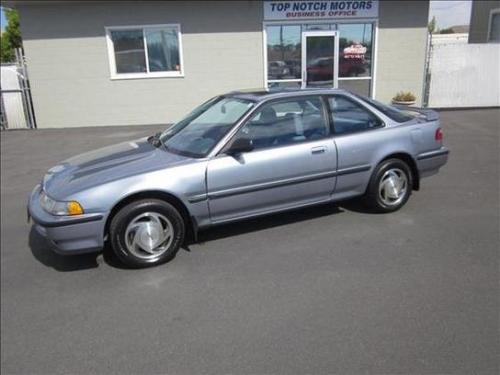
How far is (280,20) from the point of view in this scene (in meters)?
12.6

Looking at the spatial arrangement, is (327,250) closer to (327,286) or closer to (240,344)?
(327,286)

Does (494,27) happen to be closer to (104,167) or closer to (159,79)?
(159,79)

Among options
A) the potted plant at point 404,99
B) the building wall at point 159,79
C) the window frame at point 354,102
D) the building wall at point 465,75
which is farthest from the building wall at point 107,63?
the window frame at point 354,102

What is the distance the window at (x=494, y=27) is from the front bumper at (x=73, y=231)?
1961cm

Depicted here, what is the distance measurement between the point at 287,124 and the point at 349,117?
79 cm

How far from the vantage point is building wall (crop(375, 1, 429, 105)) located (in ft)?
42.2

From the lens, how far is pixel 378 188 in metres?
4.99

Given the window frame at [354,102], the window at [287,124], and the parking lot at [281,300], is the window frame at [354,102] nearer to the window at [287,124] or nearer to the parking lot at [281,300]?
the window at [287,124]

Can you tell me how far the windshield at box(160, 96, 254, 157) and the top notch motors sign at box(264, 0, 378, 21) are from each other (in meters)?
8.46

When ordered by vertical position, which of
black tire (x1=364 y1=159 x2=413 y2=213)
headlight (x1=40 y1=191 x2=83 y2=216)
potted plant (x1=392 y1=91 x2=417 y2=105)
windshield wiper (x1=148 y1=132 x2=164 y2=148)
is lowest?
black tire (x1=364 y1=159 x2=413 y2=213)

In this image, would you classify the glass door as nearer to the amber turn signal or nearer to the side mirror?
the side mirror

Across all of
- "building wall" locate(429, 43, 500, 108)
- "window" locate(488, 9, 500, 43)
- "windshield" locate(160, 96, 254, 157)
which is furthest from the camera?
"window" locate(488, 9, 500, 43)

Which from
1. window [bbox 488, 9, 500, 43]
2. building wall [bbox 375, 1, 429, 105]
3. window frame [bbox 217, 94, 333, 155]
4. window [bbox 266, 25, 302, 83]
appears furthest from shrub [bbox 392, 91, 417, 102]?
window frame [bbox 217, 94, 333, 155]

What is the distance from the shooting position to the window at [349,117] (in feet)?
15.6
